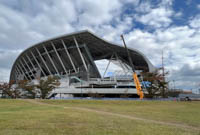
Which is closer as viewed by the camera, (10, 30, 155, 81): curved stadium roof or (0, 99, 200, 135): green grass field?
(0, 99, 200, 135): green grass field

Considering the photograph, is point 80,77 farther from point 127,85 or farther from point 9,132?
point 9,132

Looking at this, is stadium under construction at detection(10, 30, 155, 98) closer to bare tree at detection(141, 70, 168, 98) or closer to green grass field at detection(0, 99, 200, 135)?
bare tree at detection(141, 70, 168, 98)

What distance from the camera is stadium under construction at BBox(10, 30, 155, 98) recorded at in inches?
2263

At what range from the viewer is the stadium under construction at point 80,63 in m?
57.5

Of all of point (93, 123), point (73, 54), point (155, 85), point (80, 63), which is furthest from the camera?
point (80, 63)

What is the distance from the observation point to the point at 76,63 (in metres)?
73.2

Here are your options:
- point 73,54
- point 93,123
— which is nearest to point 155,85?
point 73,54

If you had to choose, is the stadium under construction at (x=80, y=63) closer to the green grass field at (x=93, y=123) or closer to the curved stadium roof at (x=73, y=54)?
the curved stadium roof at (x=73, y=54)

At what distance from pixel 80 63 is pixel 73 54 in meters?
5.90

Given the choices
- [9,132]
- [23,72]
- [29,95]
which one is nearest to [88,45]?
[29,95]

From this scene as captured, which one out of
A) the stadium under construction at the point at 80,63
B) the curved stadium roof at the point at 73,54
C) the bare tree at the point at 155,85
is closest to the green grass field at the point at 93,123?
the bare tree at the point at 155,85

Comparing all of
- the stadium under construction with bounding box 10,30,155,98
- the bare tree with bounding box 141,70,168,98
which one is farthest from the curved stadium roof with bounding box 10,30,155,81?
the bare tree with bounding box 141,70,168,98

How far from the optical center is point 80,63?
73812 mm

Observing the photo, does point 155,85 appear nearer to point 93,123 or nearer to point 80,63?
point 80,63
